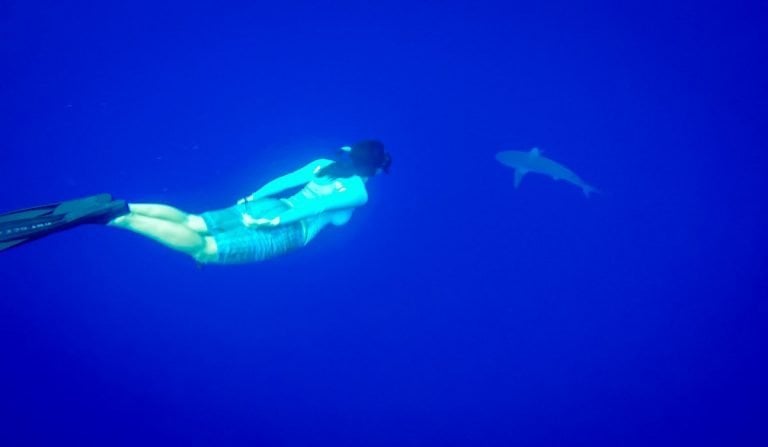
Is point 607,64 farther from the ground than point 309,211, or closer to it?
farther from the ground

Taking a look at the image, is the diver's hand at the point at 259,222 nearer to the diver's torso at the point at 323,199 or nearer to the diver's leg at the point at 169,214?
the diver's torso at the point at 323,199

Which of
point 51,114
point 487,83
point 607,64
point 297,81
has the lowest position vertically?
point 51,114

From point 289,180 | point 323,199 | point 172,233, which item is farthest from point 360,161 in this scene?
point 172,233

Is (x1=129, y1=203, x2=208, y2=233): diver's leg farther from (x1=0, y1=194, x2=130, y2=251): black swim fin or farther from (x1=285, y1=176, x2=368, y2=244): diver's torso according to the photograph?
(x1=285, y1=176, x2=368, y2=244): diver's torso

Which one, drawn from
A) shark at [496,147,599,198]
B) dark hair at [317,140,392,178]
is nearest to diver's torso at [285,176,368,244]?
dark hair at [317,140,392,178]

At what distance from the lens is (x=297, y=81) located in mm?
9555

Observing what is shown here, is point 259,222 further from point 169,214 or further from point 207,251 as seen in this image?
point 169,214

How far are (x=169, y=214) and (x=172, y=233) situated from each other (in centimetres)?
15

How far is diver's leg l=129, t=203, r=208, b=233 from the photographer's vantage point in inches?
147

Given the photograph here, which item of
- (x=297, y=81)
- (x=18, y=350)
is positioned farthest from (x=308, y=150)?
(x=18, y=350)

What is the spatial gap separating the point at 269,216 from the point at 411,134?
21.4 ft

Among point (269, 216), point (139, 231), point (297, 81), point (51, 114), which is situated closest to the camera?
point (139, 231)

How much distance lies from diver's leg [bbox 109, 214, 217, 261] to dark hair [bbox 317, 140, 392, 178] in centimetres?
121

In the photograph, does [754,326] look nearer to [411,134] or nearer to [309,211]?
[411,134]
